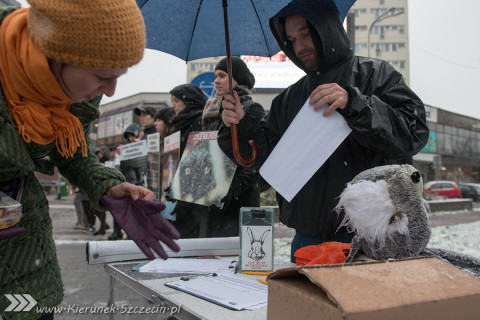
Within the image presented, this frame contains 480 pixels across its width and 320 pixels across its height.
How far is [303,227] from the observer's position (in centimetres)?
186

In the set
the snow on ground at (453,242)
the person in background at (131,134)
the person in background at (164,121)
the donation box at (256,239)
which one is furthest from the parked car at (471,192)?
the donation box at (256,239)

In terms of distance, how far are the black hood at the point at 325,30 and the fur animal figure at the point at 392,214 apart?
2.64 ft

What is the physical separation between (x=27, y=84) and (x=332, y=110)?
103 centimetres

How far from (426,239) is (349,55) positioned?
1.01 m

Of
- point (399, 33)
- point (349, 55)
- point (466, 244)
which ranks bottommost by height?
point (466, 244)

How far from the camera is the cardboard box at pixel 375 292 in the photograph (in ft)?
2.33

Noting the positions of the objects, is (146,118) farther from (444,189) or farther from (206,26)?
(444,189)

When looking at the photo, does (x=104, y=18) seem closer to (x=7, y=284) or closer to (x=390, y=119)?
(x=7, y=284)

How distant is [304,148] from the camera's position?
161 cm

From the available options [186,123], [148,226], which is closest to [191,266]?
[148,226]

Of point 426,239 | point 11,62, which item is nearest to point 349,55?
point 426,239

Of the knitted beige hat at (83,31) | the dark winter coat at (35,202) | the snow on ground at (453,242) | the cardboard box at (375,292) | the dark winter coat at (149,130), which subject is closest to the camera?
the cardboard box at (375,292)

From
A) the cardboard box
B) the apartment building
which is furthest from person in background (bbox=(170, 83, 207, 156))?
the apartment building

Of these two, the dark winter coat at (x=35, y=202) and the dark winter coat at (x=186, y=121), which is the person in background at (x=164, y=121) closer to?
the dark winter coat at (x=186, y=121)
